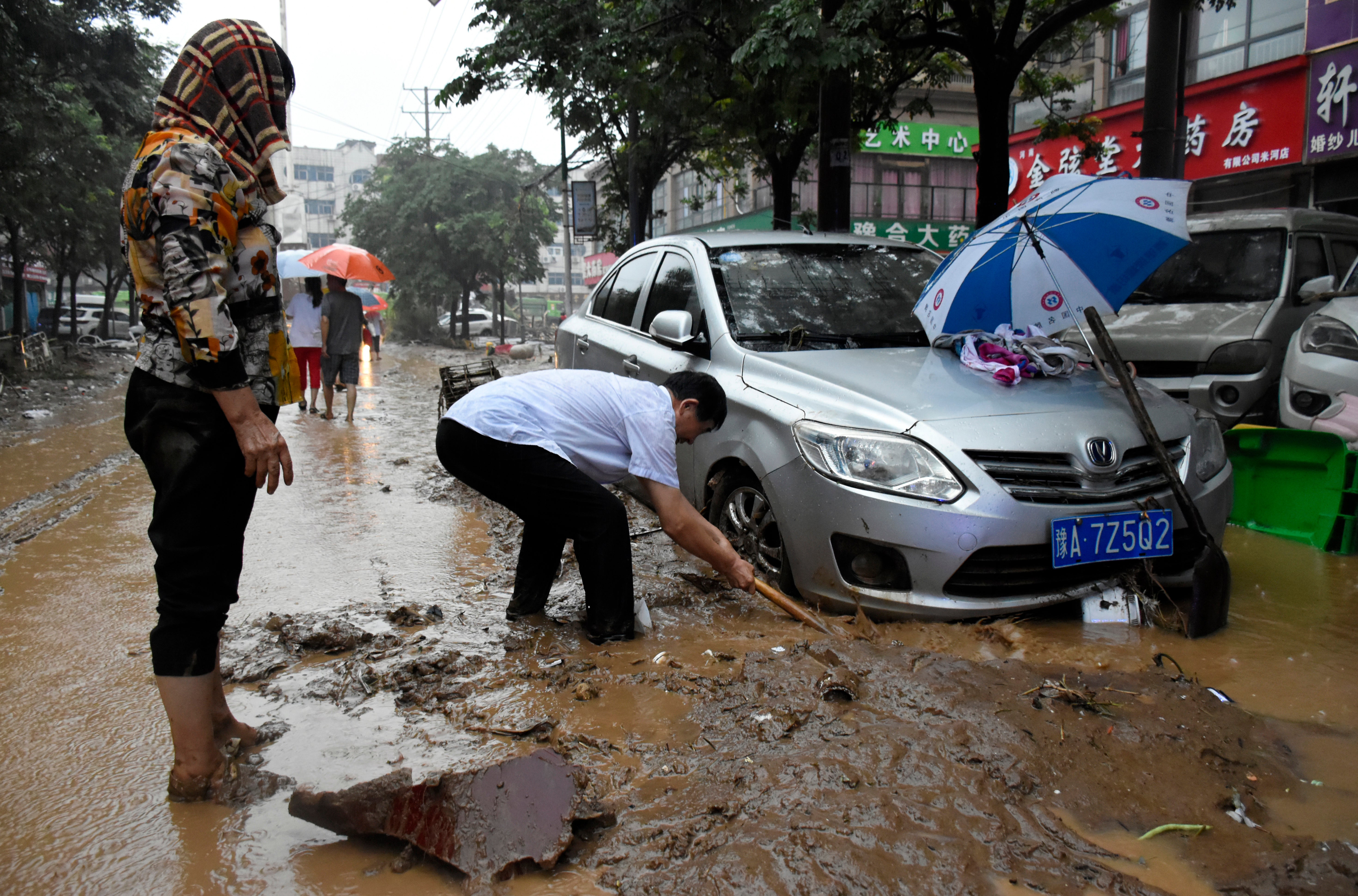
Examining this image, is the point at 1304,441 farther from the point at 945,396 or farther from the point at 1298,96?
the point at 1298,96

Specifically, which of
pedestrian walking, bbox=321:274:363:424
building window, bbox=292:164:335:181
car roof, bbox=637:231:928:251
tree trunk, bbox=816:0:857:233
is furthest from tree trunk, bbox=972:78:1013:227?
building window, bbox=292:164:335:181

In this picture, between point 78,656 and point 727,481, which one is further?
point 727,481

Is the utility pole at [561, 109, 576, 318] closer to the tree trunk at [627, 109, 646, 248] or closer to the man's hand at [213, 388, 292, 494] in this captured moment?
the tree trunk at [627, 109, 646, 248]

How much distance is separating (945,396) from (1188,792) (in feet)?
5.15

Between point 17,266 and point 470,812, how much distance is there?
24.9 metres

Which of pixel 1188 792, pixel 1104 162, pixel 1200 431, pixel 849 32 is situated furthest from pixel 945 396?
pixel 1104 162

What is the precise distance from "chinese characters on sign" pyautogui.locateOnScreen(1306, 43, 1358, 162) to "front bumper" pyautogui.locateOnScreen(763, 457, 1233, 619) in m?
12.7

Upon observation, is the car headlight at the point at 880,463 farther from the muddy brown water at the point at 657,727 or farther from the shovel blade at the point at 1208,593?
the shovel blade at the point at 1208,593

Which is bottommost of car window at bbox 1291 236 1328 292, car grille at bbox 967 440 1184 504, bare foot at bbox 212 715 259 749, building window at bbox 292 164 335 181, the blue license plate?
bare foot at bbox 212 715 259 749

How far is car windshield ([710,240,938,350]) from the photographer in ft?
13.8

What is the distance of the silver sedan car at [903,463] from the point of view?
319 centimetres

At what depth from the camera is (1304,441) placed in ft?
15.6

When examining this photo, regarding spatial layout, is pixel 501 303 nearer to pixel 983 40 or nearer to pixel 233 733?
pixel 983 40

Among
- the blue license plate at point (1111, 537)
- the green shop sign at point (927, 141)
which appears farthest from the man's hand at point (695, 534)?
the green shop sign at point (927, 141)
